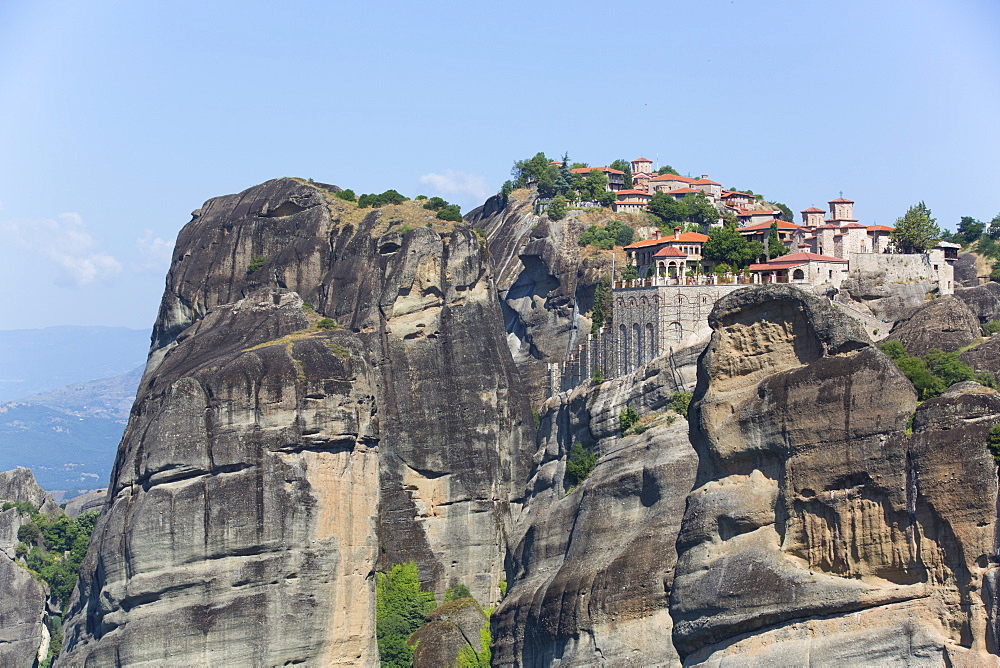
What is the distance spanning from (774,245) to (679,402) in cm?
2211

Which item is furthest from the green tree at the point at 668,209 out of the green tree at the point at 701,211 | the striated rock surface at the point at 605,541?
the striated rock surface at the point at 605,541

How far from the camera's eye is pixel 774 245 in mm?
107500

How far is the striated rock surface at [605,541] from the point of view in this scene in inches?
3135

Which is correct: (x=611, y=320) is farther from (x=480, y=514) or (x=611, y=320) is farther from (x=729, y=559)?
(x=729, y=559)

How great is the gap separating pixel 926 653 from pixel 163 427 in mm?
55200

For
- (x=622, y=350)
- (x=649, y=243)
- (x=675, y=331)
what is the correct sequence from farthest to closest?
(x=649, y=243)
(x=622, y=350)
(x=675, y=331)

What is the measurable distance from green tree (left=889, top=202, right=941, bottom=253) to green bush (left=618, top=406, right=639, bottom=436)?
2250 cm

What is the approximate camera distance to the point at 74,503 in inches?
5448

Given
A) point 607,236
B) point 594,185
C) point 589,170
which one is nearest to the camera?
point 607,236

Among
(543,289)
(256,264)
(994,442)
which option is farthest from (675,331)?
(994,442)

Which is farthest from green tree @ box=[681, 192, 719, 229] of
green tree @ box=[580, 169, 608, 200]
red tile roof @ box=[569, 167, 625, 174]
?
red tile roof @ box=[569, 167, 625, 174]

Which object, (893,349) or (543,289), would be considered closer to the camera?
(893,349)

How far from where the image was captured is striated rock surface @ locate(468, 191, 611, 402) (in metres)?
110

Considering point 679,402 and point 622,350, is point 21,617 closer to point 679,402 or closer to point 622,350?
point 622,350
